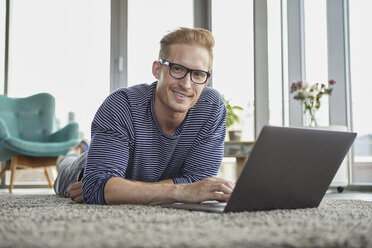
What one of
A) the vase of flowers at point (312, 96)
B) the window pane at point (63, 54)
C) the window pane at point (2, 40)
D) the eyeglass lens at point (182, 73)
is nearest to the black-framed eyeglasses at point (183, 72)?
the eyeglass lens at point (182, 73)

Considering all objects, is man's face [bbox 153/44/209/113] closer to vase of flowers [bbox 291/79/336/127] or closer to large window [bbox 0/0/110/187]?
vase of flowers [bbox 291/79/336/127]

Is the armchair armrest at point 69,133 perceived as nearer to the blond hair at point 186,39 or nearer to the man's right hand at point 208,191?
the blond hair at point 186,39

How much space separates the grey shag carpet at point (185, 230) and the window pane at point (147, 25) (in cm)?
423

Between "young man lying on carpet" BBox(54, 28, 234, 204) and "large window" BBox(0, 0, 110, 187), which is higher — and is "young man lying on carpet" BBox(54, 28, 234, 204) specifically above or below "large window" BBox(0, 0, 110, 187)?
below

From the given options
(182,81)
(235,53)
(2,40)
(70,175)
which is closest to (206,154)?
(182,81)

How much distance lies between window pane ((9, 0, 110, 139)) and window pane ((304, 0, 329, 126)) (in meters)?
2.25

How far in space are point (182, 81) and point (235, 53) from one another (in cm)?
378

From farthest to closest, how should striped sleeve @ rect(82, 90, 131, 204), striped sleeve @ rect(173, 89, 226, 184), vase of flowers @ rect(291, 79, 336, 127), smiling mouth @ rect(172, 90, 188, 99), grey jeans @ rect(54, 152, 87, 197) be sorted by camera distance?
vase of flowers @ rect(291, 79, 336, 127) → grey jeans @ rect(54, 152, 87, 197) → striped sleeve @ rect(173, 89, 226, 184) → smiling mouth @ rect(172, 90, 188, 99) → striped sleeve @ rect(82, 90, 131, 204)

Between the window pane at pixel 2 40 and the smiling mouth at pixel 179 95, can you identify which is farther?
the window pane at pixel 2 40

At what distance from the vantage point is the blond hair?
5.03 feet

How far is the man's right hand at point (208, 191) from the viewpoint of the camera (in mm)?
1288

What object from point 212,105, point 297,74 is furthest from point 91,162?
point 297,74

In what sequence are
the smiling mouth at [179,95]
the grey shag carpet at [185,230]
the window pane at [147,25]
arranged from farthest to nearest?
the window pane at [147,25], the smiling mouth at [179,95], the grey shag carpet at [185,230]

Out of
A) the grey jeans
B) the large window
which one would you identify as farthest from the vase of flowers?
the grey jeans
